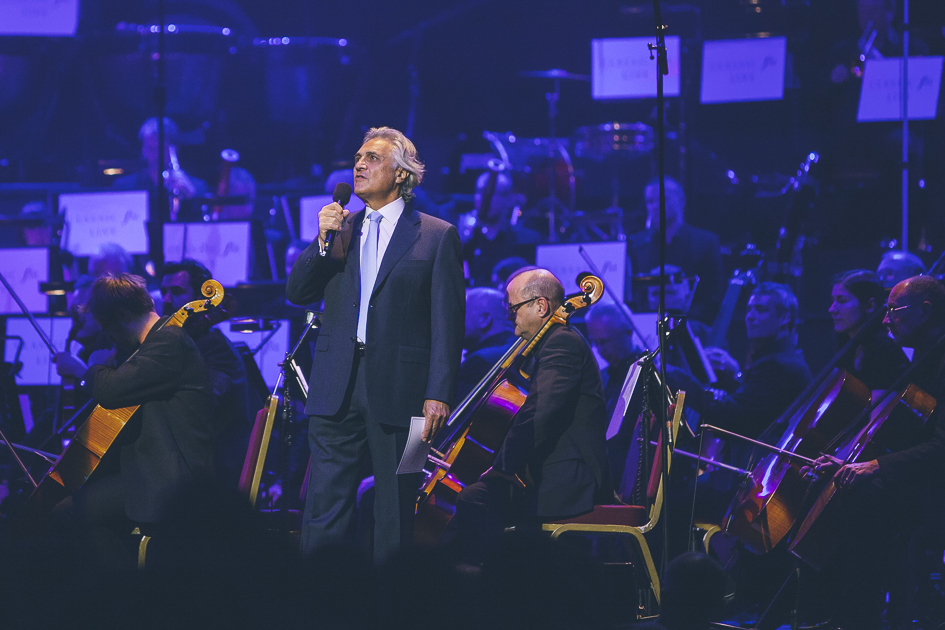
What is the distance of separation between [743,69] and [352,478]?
5.56 m

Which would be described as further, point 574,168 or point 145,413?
point 574,168

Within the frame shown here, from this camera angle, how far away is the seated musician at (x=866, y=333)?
→ 3.79 m

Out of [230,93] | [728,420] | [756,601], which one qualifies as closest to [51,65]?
[230,93]

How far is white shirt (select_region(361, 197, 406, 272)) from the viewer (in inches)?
124

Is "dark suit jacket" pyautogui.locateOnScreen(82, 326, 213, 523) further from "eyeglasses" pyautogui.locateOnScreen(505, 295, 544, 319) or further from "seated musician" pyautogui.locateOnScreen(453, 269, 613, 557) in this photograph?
"eyeglasses" pyautogui.locateOnScreen(505, 295, 544, 319)

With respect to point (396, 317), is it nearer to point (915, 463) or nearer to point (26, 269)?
point (915, 463)

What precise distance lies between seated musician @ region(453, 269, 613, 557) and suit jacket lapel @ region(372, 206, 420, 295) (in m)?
0.87

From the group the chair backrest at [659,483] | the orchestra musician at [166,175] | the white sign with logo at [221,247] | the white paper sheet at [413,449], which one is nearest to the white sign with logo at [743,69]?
the white sign with logo at [221,247]

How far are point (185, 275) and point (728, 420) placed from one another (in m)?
2.68

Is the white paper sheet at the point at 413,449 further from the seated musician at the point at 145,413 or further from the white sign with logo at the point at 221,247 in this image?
the white sign with logo at the point at 221,247

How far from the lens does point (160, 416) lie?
12.1 ft

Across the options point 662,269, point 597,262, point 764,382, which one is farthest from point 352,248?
point 597,262

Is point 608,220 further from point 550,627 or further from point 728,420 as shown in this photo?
point 550,627

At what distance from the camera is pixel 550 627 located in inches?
100
